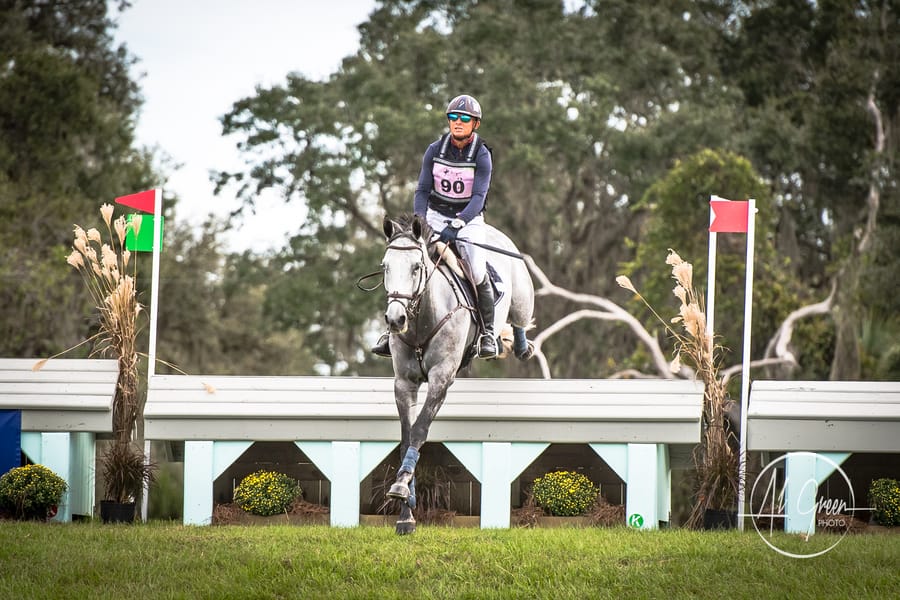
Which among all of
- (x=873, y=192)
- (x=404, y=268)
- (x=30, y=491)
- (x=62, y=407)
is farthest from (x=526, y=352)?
(x=873, y=192)

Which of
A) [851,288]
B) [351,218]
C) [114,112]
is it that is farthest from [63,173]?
[851,288]

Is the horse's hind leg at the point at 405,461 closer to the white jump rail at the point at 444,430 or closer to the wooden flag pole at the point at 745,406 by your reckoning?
the white jump rail at the point at 444,430

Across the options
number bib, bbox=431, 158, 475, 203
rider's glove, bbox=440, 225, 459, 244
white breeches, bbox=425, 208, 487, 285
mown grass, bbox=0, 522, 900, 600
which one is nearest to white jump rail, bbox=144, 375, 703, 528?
mown grass, bbox=0, 522, 900, 600

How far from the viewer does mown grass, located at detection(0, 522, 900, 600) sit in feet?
22.0

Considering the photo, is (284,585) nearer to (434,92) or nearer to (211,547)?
(211,547)

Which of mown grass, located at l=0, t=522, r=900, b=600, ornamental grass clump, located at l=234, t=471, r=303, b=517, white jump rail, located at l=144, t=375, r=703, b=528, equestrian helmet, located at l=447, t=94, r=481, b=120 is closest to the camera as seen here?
mown grass, located at l=0, t=522, r=900, b=600

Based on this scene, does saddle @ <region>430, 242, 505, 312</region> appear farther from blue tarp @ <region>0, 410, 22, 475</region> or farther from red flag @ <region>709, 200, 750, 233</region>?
blue tarp @ <region>0, 410, 22, 475</region>

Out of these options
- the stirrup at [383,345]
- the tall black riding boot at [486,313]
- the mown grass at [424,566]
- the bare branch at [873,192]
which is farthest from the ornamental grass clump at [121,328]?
the bare branch at [873,192]

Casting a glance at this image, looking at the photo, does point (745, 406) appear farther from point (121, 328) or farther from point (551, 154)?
point (551, 154)

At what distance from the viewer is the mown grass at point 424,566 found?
22.0ft

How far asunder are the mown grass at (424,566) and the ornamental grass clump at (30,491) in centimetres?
56

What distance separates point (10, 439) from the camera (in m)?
9.02

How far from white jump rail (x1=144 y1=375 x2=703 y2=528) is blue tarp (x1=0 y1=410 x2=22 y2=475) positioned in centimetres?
99

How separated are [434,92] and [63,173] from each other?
27.4ft
